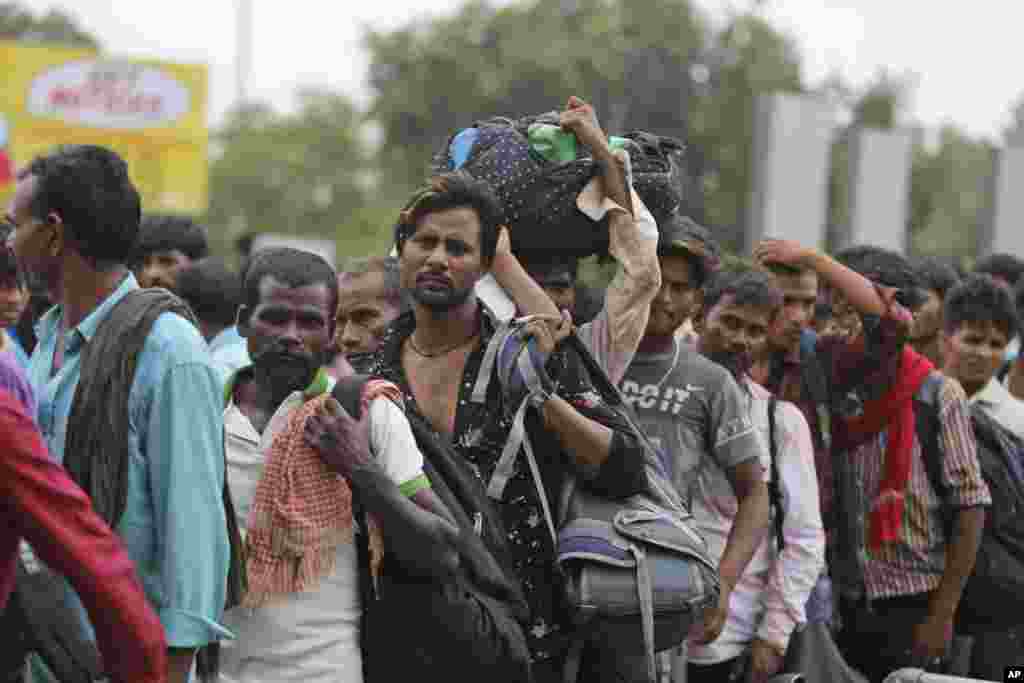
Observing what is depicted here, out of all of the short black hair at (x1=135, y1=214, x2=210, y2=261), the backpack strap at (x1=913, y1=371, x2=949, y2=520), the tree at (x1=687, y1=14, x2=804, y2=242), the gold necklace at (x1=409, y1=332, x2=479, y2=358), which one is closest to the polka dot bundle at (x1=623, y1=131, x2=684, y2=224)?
the gold necklace at (x1=409, y1=332, x2=479, y2=358)

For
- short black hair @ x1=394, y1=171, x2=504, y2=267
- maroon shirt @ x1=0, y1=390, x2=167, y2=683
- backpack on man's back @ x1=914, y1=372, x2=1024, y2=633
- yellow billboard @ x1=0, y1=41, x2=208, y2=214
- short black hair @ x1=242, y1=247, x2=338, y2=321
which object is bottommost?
backpack on man's back @ x1=914, y1=372, x2=1024, y2=633

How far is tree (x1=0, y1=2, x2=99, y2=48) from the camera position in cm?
5247

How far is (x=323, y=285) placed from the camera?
4.13 m

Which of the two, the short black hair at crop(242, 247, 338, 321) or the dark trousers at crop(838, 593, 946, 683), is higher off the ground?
the short black hair at crop(242, 247, 338, 321)

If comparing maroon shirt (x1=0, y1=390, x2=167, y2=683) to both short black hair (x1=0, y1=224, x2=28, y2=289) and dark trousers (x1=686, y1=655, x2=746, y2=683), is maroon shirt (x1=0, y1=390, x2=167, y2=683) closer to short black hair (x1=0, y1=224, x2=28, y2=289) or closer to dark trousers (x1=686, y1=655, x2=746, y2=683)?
short black hair (x1=0, y1=224, x2=28, y2=289)

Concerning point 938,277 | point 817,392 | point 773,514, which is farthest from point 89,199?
point 938,277

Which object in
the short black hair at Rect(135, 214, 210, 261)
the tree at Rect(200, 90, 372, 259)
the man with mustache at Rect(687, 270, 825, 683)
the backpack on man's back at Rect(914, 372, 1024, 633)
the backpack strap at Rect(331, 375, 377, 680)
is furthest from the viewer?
the tree at Rect(200, 90, 372, 259)

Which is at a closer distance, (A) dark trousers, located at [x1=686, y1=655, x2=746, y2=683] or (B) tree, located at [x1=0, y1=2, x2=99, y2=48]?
(A) dark trousers, located at [x1=686, y1=655, x2=746, y2=683]

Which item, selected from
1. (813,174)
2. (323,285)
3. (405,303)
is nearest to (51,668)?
(323,285)

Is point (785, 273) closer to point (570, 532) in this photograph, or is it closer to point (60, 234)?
point (570, 532)

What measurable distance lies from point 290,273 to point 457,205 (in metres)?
0.45

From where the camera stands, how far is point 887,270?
19.8 feet

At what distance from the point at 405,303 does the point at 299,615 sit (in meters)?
1.44

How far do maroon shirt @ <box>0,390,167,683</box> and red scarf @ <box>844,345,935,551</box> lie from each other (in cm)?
350
